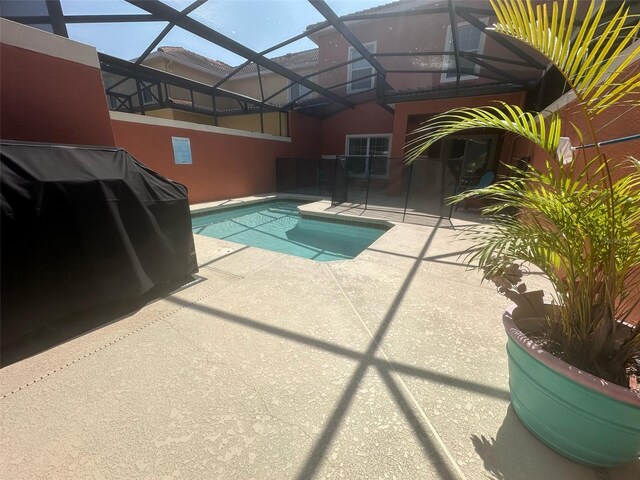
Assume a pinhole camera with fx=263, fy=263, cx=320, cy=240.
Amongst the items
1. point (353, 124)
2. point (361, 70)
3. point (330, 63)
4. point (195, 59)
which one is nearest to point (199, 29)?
point (361, 70)

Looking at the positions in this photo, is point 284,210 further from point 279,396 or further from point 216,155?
point 279,396

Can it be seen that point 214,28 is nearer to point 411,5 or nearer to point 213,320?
point 213,320

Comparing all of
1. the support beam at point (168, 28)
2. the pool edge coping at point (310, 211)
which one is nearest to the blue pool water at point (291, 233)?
the pool edge coping at point (310, 211)

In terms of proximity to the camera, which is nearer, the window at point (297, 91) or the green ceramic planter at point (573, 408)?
the green ceramic planter at point (573, 408)

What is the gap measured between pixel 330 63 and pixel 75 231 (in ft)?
36.0

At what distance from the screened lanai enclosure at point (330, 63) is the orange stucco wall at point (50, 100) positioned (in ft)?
6.69

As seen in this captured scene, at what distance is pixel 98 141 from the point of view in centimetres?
261

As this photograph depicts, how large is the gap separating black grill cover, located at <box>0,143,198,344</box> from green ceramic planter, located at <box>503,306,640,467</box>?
269 cm

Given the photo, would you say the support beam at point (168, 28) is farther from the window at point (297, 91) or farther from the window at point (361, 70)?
the window at point (297, 91)

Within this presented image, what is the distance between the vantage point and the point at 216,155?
7445 mm

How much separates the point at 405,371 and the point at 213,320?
4.87 feet

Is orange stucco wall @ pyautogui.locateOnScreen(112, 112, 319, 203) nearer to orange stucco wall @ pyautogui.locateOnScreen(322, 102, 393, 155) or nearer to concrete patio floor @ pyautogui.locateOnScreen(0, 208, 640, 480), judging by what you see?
orange stucco wall @ pyautogui.locateOnScreen(322, 102, 393, 155)

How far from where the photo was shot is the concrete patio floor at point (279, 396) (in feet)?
3.75

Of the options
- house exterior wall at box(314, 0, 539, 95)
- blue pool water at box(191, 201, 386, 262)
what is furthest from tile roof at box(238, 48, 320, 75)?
blue pool water at box(191, 201, 386, 262)
